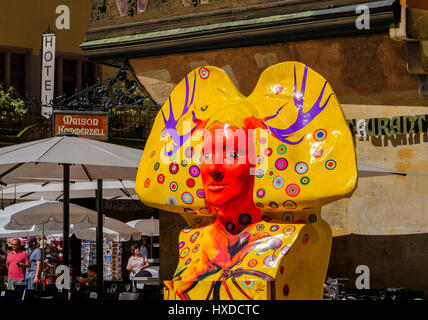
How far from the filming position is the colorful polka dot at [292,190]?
8078mm

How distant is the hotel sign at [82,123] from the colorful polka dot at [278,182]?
8.10m

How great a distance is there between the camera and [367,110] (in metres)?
12.5

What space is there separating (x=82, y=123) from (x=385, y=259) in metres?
6.13

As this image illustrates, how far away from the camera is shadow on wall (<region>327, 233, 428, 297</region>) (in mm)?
12203

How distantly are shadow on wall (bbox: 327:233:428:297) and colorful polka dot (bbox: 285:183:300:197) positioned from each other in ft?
15.0

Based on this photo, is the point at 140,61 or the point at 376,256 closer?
the point at 376,256

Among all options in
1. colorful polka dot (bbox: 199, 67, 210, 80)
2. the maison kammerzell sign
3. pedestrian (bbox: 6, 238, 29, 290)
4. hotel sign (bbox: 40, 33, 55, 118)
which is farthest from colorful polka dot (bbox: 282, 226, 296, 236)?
hotel sign (bbox: 40, 33, 55, 118)

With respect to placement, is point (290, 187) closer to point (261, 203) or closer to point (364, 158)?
Result: point (261, 203)

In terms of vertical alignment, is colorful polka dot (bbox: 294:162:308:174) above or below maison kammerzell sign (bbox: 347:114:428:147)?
below

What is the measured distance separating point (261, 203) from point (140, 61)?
6693mm

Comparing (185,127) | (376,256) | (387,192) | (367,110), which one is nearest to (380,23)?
(367,110)

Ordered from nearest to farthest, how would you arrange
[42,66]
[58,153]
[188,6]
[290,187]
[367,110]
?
[290,187] < [58,153] < [367,110] < [188,6] < [42,66]

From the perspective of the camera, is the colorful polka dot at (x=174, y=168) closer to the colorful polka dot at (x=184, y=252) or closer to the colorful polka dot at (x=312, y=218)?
the colorful polka dot at (x=184, y=252)

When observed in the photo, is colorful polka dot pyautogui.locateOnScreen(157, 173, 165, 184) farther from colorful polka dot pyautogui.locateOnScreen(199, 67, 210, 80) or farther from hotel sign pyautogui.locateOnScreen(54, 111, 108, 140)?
hotel sign pyautogui.locateOnScreen(54, 111, 108, 140)
